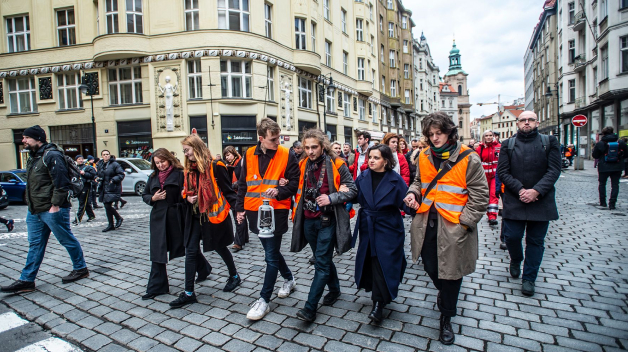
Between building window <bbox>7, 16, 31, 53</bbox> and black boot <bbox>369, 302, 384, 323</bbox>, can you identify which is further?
building window <bbox>7, 16, 31, 53</bbox>

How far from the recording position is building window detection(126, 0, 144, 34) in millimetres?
19906

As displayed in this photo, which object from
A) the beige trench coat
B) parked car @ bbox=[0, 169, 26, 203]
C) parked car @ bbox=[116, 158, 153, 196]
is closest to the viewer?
the beige trench coat

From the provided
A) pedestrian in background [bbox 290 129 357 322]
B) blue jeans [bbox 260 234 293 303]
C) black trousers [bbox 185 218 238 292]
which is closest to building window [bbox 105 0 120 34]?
black trousers [bbox 185 218 238 292]

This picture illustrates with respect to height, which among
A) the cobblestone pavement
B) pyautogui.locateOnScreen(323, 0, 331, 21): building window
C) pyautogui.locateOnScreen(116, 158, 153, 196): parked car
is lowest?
the cobblestone pavement

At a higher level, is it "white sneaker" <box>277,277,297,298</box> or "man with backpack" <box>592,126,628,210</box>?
"man with backpack" <box>592,126,628,210</box>

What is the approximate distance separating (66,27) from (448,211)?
2684 centimetres

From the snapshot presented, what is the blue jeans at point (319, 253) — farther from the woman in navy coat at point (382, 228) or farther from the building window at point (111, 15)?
the building window at point (111, 15)

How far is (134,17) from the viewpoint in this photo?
20000 mm

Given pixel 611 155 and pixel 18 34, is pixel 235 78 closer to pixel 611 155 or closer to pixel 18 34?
pixel 18 34

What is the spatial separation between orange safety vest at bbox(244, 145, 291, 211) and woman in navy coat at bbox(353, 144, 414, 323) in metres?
0.97

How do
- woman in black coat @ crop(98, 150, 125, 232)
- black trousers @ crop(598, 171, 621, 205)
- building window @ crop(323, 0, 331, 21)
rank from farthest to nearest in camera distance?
1. building window @ crop(323, 0, 331, 21)
2. black trousers @ crop(598, 171, 621, 205)
3. woman in black coat @ crop(98, 150, 125, 232)

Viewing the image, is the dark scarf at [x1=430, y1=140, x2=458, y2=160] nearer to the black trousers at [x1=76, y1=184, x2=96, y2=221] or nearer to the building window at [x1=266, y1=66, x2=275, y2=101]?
the black trousers at [x1=76, y1=184, x2=96, y2=221]

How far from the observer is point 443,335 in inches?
120

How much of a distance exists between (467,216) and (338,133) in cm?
2668
